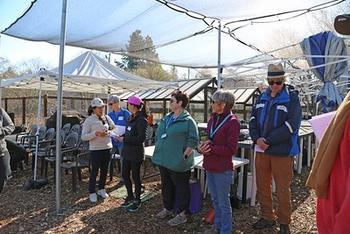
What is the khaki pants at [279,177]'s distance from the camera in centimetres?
332

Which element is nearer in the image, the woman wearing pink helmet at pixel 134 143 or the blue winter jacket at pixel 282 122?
the blue winter jacket at pixel 282 122

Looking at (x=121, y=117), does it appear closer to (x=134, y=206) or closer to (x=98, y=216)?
(x=134, y=206)

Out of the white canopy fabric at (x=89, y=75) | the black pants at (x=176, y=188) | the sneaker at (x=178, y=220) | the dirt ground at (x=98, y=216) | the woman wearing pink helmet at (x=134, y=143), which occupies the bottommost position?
the dirt ground at (x=98, y=216)

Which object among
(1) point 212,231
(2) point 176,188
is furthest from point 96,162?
(1) point 212,231

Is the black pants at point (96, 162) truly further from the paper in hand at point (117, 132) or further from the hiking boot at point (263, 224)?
the hiking boot at point (263, 224)

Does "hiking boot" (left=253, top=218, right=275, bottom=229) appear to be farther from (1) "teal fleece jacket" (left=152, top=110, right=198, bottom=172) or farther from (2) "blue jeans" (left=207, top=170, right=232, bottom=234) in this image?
(1) "teal fleece jacket" (left=152, top=110, right=198, bottom=172)

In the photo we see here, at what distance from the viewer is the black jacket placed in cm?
408

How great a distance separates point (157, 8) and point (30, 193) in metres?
3.55

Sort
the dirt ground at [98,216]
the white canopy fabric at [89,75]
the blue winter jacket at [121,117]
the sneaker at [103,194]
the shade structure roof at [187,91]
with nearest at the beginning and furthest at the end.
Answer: the dirt ground at [98,216] < the sneaker at [103,194] < the blue winter jacket at [121,117] < the white canopy fabric at [89,75] < the shade structure roof at [187,91]

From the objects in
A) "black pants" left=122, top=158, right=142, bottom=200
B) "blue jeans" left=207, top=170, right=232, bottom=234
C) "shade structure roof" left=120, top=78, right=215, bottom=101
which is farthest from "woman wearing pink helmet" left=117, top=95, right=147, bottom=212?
"shade structure roof" left=120, top=78, right=215, bottom=101

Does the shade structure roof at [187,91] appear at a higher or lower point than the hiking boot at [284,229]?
higher

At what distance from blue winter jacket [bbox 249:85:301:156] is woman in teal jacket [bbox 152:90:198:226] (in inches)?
29.8

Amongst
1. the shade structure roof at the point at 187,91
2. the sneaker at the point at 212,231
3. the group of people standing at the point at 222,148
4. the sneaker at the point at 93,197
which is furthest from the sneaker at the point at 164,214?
the shade structure roof at the point at 187,91

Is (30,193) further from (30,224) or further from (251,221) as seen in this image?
(251,221)
